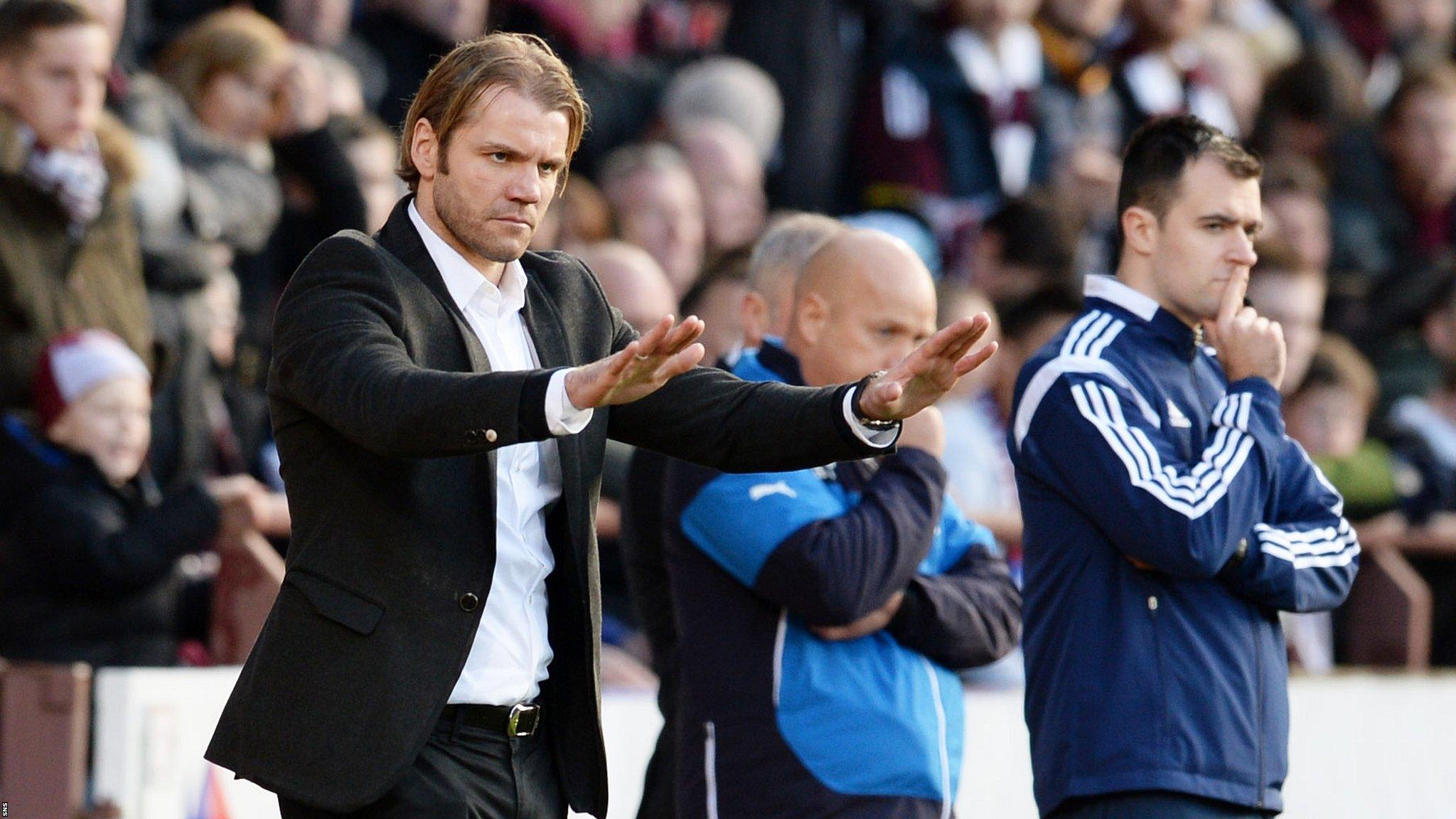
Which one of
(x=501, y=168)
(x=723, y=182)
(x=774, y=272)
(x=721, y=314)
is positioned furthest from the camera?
(x=723, y=182)

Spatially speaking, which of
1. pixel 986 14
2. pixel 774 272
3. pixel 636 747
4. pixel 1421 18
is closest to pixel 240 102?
pixel 636 747

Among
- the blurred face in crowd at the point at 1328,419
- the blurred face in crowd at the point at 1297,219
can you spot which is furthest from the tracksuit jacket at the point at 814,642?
the blurred face in crowd at the point at 1297,219

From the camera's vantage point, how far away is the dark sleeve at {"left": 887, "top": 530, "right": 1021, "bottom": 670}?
15.4 feet

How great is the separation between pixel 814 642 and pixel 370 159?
3982mm

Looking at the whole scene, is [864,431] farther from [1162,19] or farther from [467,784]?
[1162,19]

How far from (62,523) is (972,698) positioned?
2857 millimetres

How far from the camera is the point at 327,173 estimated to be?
313 inches

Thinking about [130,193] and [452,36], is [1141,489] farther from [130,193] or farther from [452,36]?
[452,36]

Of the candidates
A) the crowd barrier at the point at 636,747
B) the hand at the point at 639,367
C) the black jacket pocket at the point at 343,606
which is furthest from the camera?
the crowd barrier at the point at 636,747

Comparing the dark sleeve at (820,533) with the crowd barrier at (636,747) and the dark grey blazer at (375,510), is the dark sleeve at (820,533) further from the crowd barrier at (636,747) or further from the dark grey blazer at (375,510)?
the crowd barrier at (636,747)

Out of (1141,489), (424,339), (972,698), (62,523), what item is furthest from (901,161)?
(424,339)

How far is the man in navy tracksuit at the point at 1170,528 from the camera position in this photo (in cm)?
424

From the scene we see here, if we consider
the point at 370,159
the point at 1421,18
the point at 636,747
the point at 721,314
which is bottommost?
the point at 636,747

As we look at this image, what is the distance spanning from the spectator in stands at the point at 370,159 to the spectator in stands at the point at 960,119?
2689 millimetres
